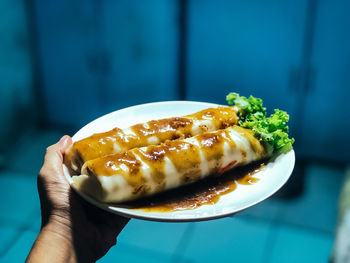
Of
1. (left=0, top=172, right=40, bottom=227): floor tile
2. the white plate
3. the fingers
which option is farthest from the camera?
(left=0, top=172, right=40, bottom=227): floor tile

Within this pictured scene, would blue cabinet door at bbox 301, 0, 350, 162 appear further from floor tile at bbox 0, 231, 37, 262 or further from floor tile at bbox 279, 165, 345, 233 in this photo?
floor tile at bbox 0, 231, 37, 262

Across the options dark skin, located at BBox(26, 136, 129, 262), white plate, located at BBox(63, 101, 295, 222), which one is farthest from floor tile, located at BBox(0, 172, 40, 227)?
dark skin, located at BBox(26, 136, 129, 262)

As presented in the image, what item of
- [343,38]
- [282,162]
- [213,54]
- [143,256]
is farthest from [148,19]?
[282,162]

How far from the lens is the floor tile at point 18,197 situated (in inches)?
192

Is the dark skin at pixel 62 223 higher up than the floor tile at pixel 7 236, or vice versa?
the dark skin at pixel 62 223

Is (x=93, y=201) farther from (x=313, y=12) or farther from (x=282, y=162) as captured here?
(x=313, y=12)

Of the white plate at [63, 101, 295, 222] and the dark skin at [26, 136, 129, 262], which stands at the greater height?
the white plate at [63, 101, 295, 222]

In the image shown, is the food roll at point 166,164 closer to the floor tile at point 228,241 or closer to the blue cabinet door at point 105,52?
the floor tile at point 228,241

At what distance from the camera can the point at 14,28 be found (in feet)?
18.0

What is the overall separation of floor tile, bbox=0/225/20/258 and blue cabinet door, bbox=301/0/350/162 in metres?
3.28

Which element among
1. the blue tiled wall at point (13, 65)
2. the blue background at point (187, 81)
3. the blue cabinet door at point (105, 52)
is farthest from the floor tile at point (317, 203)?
the blue tiled wall at point (13, 65)

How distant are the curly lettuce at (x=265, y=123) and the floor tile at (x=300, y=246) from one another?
2.22 meters

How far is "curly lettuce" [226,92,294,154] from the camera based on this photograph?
238 centimetres

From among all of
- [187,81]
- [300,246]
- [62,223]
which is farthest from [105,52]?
[62,223]
